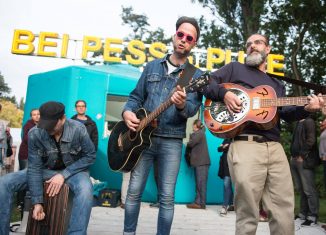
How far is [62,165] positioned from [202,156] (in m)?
4.73

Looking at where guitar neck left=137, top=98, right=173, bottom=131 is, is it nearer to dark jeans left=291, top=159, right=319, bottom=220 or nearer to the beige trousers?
the beige trousers

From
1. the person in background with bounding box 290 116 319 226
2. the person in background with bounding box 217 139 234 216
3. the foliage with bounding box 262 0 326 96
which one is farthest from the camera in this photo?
the foliage with bounding box 262 0 326 96

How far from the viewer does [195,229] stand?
17.5ft

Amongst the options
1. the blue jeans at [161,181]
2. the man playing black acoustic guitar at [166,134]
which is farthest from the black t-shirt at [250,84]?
the blue jeans at [161,181]

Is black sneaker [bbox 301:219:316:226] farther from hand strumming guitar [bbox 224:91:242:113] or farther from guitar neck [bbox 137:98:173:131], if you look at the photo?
guitar neck [bbox 137:98:173:131]

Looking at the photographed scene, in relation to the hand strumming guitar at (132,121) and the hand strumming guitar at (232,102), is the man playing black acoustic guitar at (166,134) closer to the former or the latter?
the hand strumming guitar at (132,121)

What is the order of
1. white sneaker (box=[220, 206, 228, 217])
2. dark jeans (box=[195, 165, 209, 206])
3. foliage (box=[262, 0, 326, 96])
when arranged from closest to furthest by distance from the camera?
white sneaker (box=[220, 206, 228, 217]) → dark jeans (box=[195, 165, 209, 206]) → foliage (box=[262, 0, 326, 96])

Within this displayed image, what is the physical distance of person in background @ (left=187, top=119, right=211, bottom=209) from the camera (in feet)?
25.9

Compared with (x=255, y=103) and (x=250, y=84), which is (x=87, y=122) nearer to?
(x=250, y=84)

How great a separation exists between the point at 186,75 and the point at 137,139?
744 mm

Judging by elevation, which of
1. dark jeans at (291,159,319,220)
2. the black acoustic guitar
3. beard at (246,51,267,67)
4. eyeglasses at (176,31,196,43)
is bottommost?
dark jeans at (291,159,319,220)

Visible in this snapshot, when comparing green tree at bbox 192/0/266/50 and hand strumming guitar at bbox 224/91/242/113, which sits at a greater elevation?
green tree at bbox 192/0/266/50

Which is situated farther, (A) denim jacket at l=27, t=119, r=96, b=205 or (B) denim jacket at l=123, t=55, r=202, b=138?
(A) denim jacket at l=27, t=119, r=96, b=205

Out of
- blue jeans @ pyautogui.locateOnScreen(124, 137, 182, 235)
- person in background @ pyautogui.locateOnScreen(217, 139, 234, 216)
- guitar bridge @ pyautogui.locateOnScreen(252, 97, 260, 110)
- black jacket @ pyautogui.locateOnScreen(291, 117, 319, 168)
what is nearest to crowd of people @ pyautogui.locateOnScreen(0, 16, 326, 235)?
blue jeans @ pyautogui.locateOnScreen(124, 137, 182, 235)
